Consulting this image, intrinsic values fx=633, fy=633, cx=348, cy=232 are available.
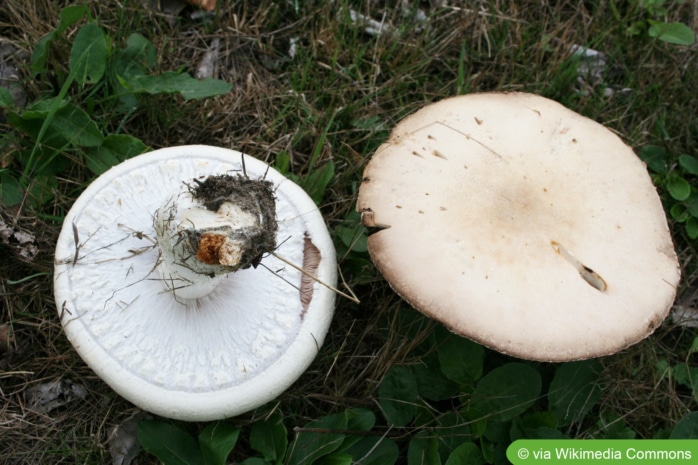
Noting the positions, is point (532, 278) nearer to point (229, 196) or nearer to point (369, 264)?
point (369, 264)

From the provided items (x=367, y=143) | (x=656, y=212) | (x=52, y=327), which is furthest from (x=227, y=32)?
(x=656, y=212)

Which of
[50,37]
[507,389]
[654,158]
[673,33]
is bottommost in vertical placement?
[507,389]

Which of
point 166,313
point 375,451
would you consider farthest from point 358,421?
point 166,313

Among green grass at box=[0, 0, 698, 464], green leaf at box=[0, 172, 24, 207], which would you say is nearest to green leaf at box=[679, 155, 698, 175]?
green grass at box=[0, 0, 698, 464]

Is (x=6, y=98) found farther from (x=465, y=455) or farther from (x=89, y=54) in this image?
(x=465, y=455)

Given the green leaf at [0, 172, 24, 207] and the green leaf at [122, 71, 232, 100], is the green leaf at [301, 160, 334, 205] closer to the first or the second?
the green leaf at [122, 71, 232, 100]
